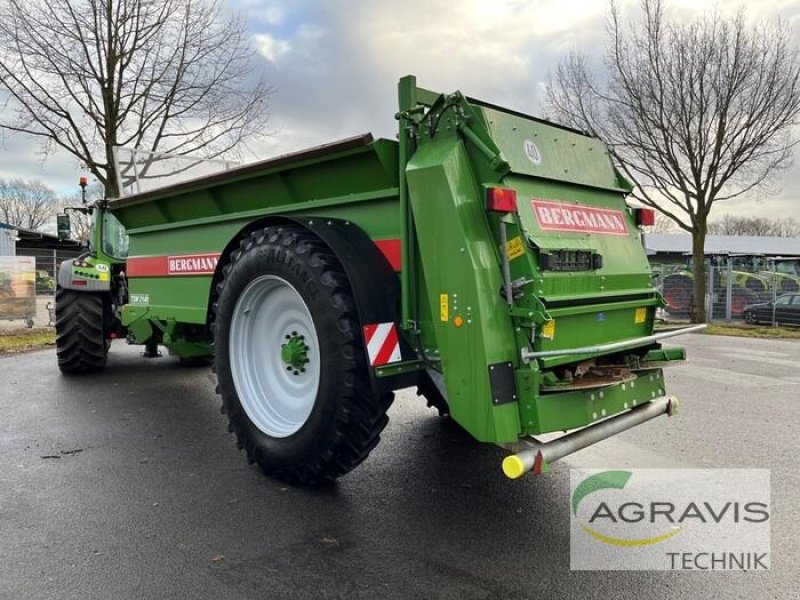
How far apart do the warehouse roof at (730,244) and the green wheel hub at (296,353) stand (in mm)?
41154

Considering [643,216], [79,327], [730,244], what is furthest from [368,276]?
[730,244]

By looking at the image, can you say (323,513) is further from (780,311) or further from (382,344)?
(780,311)

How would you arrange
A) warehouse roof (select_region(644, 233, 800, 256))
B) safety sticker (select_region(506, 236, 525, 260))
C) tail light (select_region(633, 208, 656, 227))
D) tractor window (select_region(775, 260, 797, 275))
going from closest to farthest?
safety sticker (select_region(506, 236, 525, 260)) < tail light (select_region(633, 208, 656, 227)) < tractor window (select_region(775, 260, 797, 275)) < warehouse roof (select_region(644, 233, 800, 256))

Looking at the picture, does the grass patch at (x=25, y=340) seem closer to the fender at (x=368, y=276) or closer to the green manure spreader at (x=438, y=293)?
the green manure spreader at (x=438, y=293)

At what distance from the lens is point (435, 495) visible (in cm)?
372

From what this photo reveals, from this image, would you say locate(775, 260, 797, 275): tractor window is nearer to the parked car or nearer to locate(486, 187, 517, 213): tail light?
the parked car

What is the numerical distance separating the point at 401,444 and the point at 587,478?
146cm

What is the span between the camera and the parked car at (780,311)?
17.0 metres

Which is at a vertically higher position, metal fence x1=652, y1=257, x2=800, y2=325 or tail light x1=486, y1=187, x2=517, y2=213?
tail light x1=486, y1=187, x2=517, y2=213

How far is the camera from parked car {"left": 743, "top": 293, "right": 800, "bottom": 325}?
667 inches

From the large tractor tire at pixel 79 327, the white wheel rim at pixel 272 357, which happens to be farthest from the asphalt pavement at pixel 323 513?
Answer: the large tractor tire at pixel 79 327

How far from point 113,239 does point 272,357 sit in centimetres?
503

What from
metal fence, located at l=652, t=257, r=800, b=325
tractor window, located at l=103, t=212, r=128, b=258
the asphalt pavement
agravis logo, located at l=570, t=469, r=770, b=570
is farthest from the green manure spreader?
metal fence, located at l=652, t=257, r=800, b=325

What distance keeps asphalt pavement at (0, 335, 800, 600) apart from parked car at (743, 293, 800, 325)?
13.2 meters
